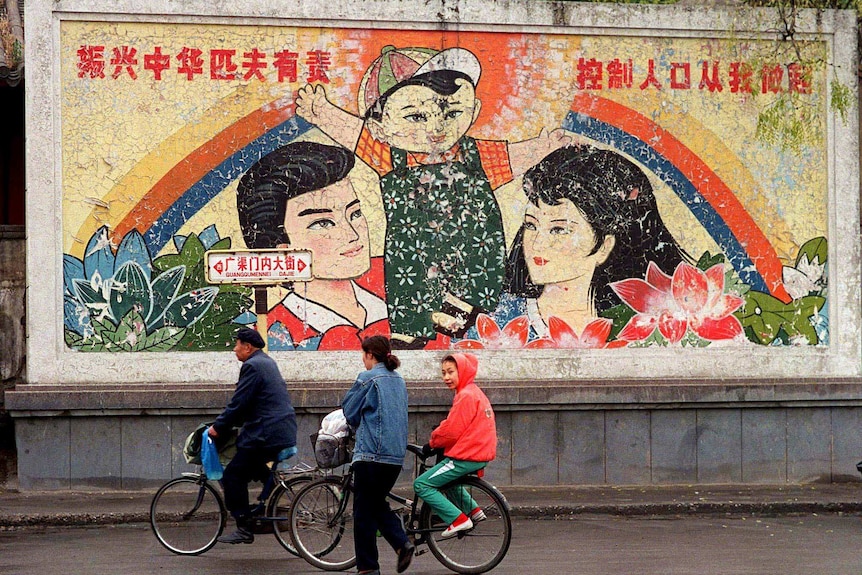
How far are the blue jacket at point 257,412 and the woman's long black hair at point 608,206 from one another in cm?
431

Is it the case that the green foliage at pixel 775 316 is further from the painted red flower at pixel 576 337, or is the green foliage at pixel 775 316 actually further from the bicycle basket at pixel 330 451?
the bicycle basket at pixel 330 451

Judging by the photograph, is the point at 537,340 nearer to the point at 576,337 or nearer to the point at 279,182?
the point at 576,337

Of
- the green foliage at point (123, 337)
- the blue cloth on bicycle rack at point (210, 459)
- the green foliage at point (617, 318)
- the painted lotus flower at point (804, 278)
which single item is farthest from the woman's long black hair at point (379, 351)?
the painted lotus flower at point (804, 278)

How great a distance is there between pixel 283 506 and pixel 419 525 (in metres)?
1.16

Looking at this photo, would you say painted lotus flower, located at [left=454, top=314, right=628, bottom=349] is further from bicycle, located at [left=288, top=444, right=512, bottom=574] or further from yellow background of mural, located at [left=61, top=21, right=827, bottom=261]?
bicycle, located at [left=288, top=444, right=512, bottom=574]

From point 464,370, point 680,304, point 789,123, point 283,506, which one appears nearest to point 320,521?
point 283,506

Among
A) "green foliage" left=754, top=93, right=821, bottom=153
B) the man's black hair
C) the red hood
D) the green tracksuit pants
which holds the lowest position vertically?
the green tracksuit pants

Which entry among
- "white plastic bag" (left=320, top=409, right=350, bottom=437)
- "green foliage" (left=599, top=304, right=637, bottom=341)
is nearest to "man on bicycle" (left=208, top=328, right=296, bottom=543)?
"white plastic bag" (left=320, top=409, right=350, bottom=437)

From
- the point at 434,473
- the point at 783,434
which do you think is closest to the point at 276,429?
the point at 434,473

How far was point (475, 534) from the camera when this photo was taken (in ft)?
29.3

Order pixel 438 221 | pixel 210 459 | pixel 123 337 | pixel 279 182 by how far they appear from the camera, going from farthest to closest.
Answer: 1. pixel 438 221
2. pixel 279 182
3. pixel 123 337
4. pixel 210 459

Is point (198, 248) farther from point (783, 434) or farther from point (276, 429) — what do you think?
point (783, 434)

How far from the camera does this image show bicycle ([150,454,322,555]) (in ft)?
31.0

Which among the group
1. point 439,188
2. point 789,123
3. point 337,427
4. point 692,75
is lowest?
point 337,427
